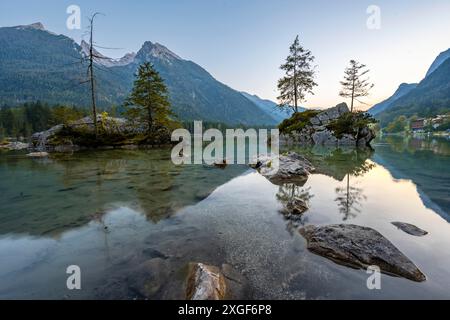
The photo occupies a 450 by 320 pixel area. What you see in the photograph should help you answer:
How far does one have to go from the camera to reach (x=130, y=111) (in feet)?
118

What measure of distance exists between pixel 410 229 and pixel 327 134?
35329mm

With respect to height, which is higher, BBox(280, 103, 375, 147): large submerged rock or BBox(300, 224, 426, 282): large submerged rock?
BBox(280, 103, 375, 147): large submerged rock

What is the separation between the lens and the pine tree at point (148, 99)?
117ft

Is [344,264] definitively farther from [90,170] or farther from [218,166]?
[90,170]

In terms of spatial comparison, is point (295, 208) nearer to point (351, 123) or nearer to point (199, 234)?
point (199, 234)

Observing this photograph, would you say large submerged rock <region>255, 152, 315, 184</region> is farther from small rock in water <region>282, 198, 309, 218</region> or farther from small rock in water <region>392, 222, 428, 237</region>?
small rock in water <region>392, 222, 428, 237</region>

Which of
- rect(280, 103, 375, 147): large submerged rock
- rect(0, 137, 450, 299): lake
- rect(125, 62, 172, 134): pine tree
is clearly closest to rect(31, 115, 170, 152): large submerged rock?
rect(125, 62, 172, 134): pine tree

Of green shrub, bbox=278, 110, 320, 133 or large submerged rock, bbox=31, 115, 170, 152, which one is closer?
large submerged rock, bbox=31, 115, 170, 152

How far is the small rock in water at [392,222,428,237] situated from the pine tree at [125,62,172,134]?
35.5 metres

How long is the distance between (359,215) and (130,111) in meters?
35.9

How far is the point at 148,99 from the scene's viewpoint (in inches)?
1433

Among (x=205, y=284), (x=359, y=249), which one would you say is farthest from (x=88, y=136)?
(x=359, y=249)

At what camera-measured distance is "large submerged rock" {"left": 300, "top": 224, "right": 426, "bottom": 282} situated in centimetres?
458

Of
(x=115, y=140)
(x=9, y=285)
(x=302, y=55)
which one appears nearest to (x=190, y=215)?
(x=9, y=285)
